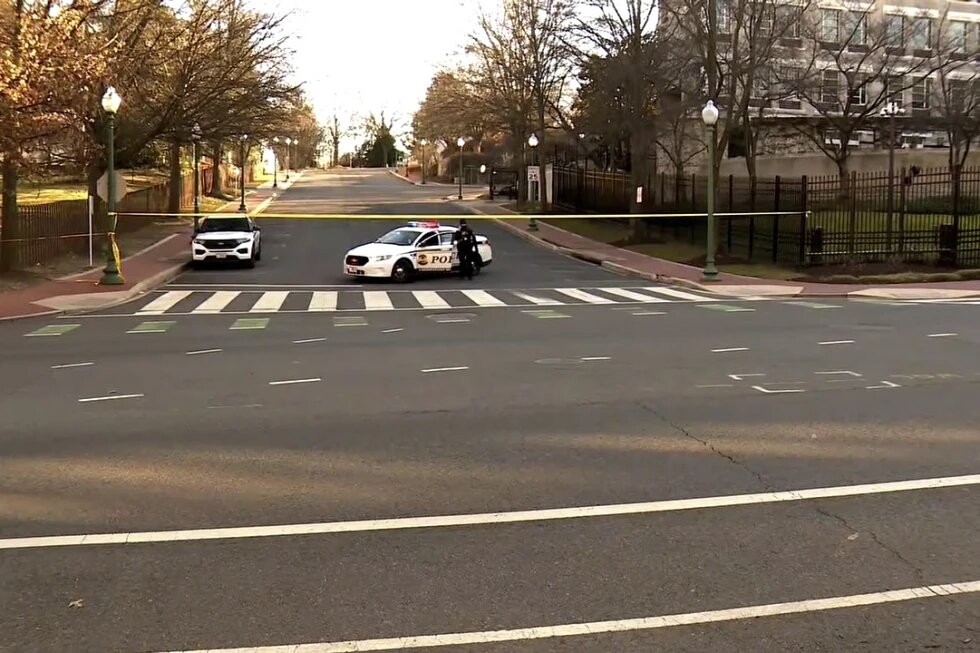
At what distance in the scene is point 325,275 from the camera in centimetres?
2733

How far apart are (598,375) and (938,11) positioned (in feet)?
204

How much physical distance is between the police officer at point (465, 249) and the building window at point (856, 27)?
23667 millimetres

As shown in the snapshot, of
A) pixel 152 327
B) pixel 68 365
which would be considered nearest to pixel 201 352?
pixel 68 365

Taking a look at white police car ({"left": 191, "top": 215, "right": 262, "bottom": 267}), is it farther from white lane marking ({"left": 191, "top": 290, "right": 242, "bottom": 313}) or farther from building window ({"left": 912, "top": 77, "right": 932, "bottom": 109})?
building window ({"left": 912, "top": 77, "right": 932, "bottom": 109})

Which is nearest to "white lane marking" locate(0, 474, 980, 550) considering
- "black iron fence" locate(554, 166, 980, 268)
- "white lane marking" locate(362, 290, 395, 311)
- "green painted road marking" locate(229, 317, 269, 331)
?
"green painted road marking" locate(229, 317, 269, 331)

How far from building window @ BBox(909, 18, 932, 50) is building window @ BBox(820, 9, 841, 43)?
145 inches

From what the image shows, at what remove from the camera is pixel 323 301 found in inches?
818

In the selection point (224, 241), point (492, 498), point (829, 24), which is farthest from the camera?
point (829, 24)

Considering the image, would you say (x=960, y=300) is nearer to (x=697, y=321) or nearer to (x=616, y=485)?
(x=697, y=321)

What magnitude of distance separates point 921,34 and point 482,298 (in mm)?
43835

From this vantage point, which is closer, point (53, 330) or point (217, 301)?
point (53, 330)

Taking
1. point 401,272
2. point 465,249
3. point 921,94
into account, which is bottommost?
point 401,272

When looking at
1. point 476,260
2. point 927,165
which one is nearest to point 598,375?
point 476,260

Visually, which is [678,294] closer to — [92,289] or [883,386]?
[883,386]
